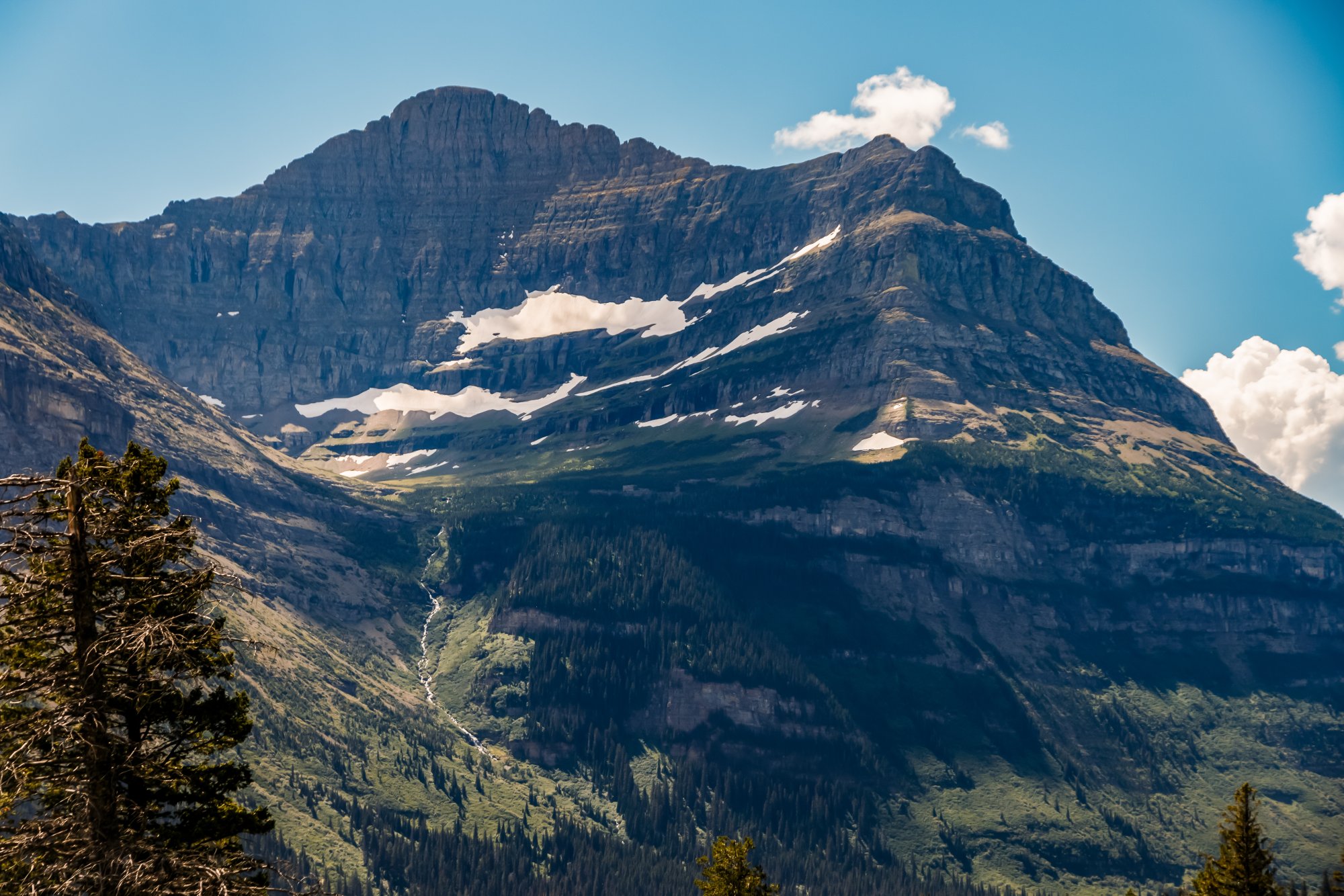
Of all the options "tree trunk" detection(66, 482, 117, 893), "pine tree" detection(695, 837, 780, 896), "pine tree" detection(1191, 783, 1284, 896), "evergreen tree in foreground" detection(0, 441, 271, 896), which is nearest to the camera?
"evergreen tree in foreground" detection(0, 441, 271, 896)

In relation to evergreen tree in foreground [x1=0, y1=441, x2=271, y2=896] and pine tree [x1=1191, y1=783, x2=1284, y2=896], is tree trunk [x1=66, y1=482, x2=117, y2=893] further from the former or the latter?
pine tree [x1=1191, y1=783, x2=1284, y2=896]

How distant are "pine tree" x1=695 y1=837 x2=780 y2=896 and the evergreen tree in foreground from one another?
97.8 ft

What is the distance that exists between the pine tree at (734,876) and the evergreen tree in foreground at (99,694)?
2982 cm

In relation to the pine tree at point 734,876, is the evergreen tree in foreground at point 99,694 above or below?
above

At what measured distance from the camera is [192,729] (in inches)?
1538

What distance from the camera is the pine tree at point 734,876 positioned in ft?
208

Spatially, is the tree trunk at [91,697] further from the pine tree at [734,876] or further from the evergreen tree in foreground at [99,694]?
the pine tree at [734,876]

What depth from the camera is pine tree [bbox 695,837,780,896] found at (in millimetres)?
63281

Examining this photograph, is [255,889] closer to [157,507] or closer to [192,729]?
[192,729]

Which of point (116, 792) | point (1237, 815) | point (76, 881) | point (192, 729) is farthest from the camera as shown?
point (1237, 815)

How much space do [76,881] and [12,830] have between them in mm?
2441

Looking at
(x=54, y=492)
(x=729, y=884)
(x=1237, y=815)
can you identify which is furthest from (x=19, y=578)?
(x=1237, y=815)

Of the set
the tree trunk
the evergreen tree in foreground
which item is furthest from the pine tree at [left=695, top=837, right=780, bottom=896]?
the tree trunk

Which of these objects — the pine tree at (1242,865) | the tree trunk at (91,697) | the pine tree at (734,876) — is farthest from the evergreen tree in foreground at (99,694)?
the pine tree at (1242,865)
